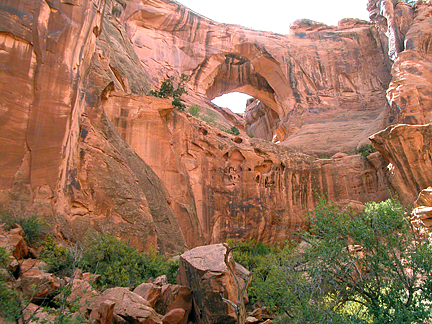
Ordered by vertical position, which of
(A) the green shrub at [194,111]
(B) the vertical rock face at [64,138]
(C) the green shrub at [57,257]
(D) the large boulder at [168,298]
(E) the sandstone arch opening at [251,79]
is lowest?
(D) the large boulder at [168,298]

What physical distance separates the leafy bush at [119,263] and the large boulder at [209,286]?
5.71 feet

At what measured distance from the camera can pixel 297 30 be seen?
44.2m

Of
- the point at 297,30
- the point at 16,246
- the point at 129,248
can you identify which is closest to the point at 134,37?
the point at 297,30

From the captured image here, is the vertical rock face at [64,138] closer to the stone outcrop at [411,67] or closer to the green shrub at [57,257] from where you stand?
the green shrub at [57,257]

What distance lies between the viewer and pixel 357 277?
388 inches

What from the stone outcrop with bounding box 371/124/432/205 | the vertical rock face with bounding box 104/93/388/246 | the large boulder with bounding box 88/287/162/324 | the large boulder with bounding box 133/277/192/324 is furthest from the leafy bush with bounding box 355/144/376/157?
the large boulder with bounding box 88/287/162/324

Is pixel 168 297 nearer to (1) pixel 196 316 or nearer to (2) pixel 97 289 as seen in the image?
(1) pixel 196 316

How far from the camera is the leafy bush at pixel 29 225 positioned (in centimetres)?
1051

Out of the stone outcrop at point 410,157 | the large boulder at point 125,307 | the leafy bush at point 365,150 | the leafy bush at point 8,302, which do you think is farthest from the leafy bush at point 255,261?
the leafy bush at point 365,150

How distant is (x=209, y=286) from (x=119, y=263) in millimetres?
3097

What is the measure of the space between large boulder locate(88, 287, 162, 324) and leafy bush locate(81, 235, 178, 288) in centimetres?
132

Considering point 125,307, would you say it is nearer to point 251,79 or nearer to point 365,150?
point 365,150

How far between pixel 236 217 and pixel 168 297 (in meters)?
13.8

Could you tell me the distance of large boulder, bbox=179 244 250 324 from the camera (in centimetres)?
990
